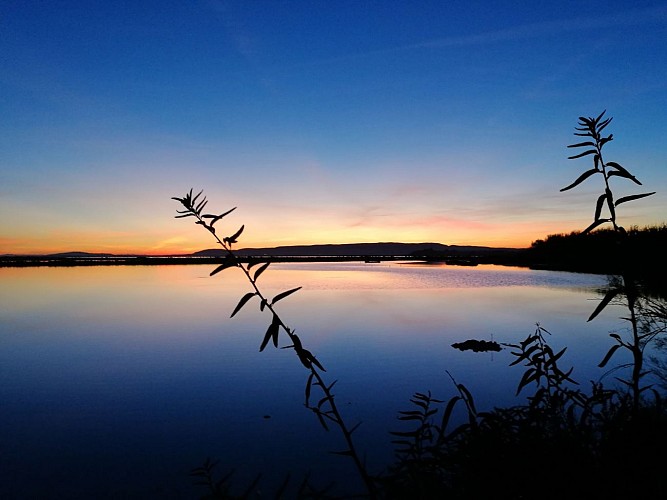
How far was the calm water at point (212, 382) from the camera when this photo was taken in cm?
726

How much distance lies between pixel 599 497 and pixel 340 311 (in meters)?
22.1

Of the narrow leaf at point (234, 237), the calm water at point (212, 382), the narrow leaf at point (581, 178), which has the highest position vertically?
the narrow leaf at point (581, 178)

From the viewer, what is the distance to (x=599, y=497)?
3094 millimetres

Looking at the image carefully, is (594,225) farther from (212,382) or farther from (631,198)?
(212,382)

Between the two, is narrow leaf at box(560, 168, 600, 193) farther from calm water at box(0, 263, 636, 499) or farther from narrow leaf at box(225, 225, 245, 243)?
calm water at box(0, 263, 636, 499)

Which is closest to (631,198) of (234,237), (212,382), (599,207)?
(599,207)

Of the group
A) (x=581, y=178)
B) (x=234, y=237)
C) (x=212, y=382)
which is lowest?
(x=212, y=382)

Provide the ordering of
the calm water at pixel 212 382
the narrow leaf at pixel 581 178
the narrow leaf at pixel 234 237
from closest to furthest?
1. the narrow leaf at pixel 234 237
2. the narrow leaf at pixel 581 178
3. the calm water at pixel 212 382

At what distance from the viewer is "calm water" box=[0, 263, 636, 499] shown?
23.8 ft

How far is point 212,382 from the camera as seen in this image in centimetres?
1202

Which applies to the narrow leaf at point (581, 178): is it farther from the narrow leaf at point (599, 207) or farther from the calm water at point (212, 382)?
the calm water at point (212, 382)

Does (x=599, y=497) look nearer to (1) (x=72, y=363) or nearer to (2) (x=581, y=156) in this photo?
(2) (x=581, y=156)

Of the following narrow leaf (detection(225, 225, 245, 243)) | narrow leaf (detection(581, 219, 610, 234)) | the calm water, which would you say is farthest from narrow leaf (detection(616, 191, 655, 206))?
the calm water

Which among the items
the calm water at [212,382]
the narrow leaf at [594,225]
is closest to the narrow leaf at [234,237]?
the narrow leaf at [594,225]
